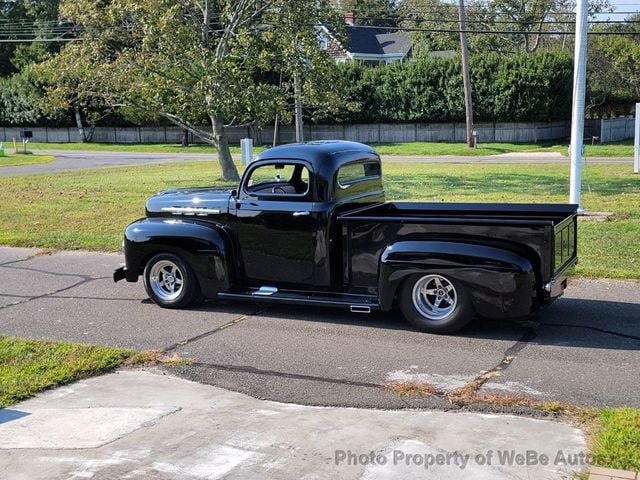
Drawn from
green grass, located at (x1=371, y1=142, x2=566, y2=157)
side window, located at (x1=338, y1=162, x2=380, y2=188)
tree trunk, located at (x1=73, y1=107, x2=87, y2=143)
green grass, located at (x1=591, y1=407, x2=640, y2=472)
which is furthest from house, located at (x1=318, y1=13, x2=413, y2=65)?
green grass, located at (x1=591, y1=407, x2=640, y2=472)

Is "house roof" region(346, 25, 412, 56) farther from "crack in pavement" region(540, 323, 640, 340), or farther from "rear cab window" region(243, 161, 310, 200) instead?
"crack in pavement" region(540, 323, 640, 340)

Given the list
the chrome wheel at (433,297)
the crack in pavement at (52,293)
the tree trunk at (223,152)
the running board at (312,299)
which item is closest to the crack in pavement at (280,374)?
the running board at (312,299)

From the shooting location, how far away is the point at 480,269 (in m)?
6.89

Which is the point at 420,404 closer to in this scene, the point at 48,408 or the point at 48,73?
the point at 48,408

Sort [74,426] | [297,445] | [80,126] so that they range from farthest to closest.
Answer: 1. [80,126]
2. [74,426]
3. [297,445]

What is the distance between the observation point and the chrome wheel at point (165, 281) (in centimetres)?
866

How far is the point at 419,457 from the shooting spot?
4.55 meters

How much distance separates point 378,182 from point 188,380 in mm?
3818

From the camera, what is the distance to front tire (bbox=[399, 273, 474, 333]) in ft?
23.3

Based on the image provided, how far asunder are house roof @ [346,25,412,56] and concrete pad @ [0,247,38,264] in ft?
168

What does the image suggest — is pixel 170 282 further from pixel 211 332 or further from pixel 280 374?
pixel 280 374

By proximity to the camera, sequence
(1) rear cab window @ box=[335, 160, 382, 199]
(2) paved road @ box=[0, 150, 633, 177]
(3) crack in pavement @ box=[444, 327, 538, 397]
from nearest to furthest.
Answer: (3) crack in pavement @ box=[444, 327, 538, 397] → (1) rear cab window @ box=[335, 160, 382, 199] → (2) paved road @ box=[0, 150, 633, 177]

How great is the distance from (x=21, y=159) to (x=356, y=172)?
114 feet

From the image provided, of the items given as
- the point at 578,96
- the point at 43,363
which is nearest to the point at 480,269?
the point at 43,363
